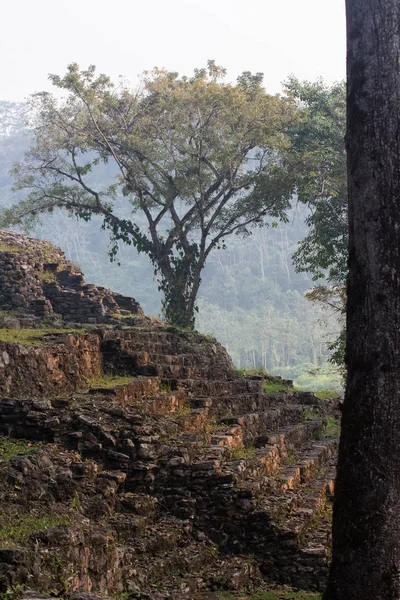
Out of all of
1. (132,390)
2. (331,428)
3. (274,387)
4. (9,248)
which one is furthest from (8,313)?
(331,428)

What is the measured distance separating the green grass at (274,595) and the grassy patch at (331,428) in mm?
8079

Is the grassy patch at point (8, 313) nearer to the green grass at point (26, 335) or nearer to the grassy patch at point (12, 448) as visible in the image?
the green grass at point (26, 335)

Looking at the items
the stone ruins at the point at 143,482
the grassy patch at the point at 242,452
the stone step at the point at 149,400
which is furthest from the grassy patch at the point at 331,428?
the grassy patch at the point at 242,452

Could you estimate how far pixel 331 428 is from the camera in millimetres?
16625

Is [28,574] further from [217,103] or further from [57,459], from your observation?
[217,103]

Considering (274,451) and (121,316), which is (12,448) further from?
(121,316)

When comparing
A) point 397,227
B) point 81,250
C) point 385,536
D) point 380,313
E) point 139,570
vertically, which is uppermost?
point 81,250

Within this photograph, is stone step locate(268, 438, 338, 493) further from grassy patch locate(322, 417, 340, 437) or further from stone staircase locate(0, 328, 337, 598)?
grassy patch locate(322, 417, 340, 437)

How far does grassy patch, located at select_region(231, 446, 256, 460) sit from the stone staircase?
0.02 metres

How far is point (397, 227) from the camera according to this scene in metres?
5.67

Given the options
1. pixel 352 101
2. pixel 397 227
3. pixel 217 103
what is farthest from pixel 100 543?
pixel 217 103

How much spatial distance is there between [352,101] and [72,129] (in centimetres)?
2043

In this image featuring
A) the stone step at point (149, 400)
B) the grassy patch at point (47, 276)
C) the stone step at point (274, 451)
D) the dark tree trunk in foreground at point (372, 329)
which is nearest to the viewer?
the dark tree trunk in foreground at point (372, 329)

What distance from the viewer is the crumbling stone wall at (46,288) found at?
2008cm
